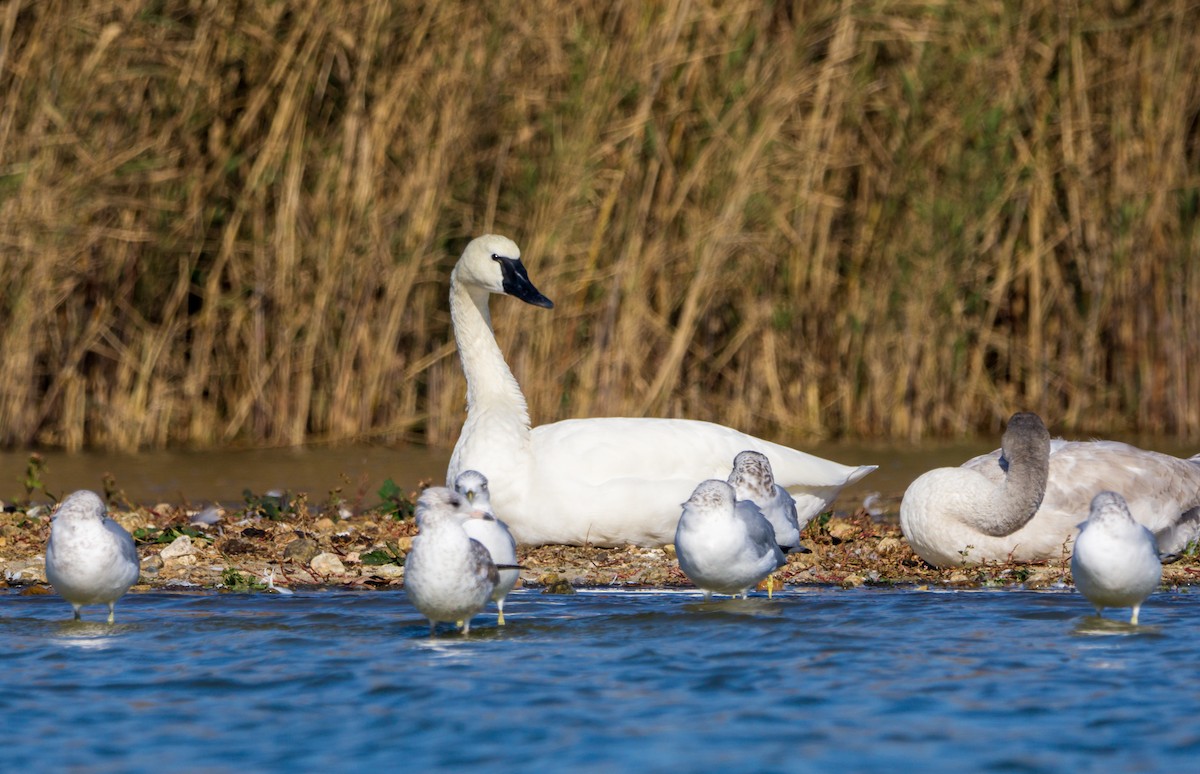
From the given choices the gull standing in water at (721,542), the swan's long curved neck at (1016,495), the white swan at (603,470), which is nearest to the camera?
the gull standing in water at (721,542)

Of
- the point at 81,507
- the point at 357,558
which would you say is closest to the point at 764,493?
the point at 357,558

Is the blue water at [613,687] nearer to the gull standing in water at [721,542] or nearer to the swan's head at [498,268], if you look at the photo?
the gull standing in water at [721,542]

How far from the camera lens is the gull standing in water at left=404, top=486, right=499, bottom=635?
590cm

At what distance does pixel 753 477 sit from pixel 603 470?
1.15 meters

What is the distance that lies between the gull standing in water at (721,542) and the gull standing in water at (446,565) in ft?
2.64

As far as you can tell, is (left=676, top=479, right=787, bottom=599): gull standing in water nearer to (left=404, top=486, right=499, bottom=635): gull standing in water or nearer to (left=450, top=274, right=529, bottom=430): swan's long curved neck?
(left=404, top=486, right=499, bottom=635): gull standing in water

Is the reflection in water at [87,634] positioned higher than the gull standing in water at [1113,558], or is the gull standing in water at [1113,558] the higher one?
the gull standing in water at [1113,558]

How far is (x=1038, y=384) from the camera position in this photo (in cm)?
1392

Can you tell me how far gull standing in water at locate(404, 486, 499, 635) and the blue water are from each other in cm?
17

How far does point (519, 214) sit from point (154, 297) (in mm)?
2822

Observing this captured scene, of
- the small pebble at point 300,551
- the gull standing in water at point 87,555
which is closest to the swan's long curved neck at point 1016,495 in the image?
the small pebble at point 300,551

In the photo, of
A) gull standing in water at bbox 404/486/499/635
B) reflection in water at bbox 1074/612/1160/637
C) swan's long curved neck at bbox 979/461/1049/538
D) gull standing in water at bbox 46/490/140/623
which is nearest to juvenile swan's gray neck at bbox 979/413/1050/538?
swan's long curved neck at bbox 979/461/1049/538

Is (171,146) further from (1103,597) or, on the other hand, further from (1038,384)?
(1103,597)

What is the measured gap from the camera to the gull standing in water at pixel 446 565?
5902mm
